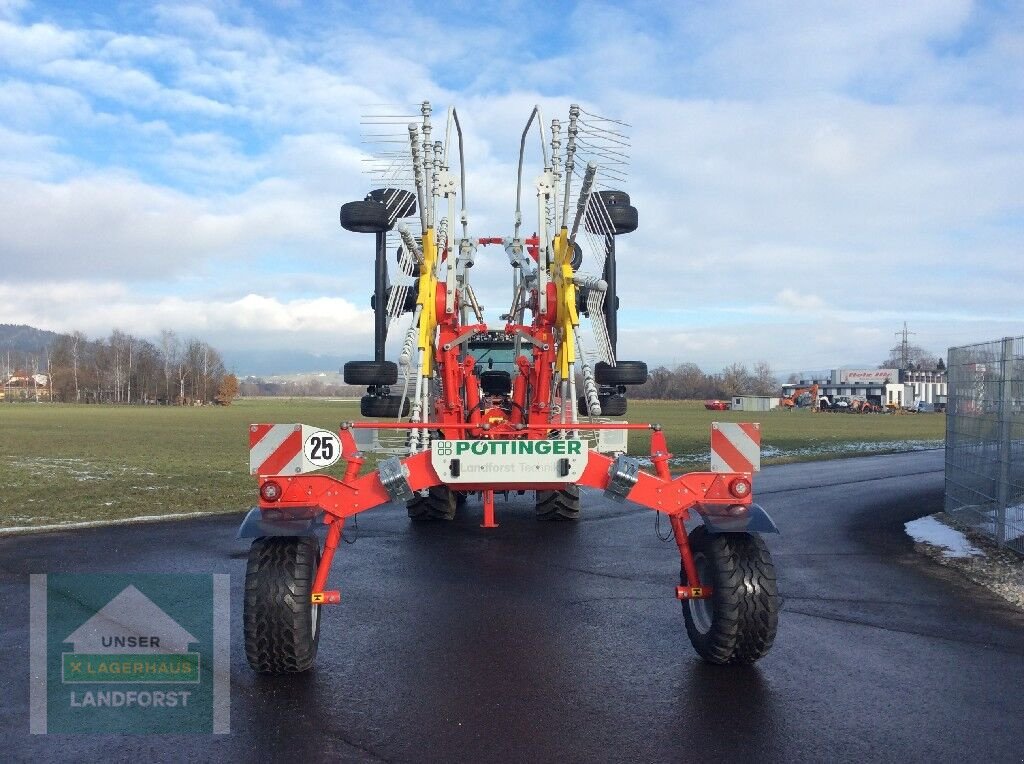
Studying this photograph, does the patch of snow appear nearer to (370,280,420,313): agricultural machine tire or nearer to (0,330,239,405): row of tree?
(370,280,420,313): agricultural machine tire

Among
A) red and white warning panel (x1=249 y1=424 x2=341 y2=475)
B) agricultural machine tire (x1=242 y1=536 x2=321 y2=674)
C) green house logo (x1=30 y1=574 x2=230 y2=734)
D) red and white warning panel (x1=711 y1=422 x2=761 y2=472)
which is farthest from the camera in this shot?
red and white warning panel (x1=711 y1=422 x2=761 y2=472)

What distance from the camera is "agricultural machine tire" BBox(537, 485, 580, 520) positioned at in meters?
11.3

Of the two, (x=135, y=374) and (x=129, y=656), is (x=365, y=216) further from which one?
(x=135, y=374)

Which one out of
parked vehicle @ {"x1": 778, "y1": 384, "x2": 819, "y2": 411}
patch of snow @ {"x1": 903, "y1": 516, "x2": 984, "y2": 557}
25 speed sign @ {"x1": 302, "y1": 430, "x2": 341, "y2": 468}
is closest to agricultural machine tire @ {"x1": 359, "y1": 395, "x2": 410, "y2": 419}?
25 speed sign @ {"x1": 302, "y1": 430, "x2": 341, "y2": 468}

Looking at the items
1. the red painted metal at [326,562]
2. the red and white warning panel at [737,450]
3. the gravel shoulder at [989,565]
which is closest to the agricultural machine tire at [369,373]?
the red painted metal at [326,562]

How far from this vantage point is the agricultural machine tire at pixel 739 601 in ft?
17.4

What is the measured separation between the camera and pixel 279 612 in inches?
202

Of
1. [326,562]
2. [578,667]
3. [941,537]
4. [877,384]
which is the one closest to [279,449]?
[326,562]

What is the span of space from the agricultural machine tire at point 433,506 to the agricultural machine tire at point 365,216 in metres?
4.48

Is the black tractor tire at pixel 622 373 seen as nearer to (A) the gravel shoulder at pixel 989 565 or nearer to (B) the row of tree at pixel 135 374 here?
(A) the gravel shoulder at pixel 989 565

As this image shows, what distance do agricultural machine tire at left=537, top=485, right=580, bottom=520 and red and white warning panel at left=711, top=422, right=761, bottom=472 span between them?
17.6ft

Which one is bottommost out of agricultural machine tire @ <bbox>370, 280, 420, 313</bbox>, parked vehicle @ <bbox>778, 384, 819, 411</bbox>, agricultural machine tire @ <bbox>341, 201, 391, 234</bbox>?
parked vehicle @ <bbox>778, 384, 819, 411</bbox>

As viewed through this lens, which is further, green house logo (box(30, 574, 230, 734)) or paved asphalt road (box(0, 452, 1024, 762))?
green house logo (box(30, 574, 230, 734))

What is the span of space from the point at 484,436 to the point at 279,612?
2.48 metres
